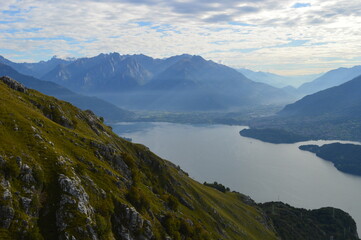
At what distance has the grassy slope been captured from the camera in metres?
36.9

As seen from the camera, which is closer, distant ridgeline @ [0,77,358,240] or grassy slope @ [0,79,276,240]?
distant ridgeline @ [0,77,358,240]

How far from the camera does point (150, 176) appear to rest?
75.9 m

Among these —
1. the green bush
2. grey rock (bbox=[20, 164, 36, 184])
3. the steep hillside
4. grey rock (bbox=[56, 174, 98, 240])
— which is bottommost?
the steep hillside

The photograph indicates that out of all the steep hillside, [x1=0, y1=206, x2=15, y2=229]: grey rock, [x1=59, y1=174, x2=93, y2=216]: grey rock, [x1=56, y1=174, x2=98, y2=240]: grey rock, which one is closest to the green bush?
[x1=56, y1=174, x2=98, y2=240]: grey rock

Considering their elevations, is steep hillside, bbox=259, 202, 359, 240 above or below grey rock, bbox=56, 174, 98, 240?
below

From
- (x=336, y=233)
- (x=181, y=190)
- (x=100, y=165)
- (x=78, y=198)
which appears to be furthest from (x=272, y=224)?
(x=78, y=198)

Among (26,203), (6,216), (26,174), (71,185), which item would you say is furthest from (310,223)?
(6,216)

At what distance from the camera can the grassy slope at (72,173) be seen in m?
36.9

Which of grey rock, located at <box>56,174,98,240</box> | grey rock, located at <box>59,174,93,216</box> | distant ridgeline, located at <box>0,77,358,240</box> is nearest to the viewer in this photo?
distant ridgeline, located at <box>0,77,358,240</box>

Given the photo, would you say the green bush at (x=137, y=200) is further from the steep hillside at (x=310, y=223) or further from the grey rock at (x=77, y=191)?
the steep hillside at (x=310, y=223)

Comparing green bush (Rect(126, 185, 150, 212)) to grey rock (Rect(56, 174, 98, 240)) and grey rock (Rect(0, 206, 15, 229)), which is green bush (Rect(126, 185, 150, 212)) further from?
grey rock (Rect(0, 206, 15, 229))

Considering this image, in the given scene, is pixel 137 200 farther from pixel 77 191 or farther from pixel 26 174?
pixel 26 174

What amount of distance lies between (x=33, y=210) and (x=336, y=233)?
507 ft

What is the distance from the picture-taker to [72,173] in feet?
140
